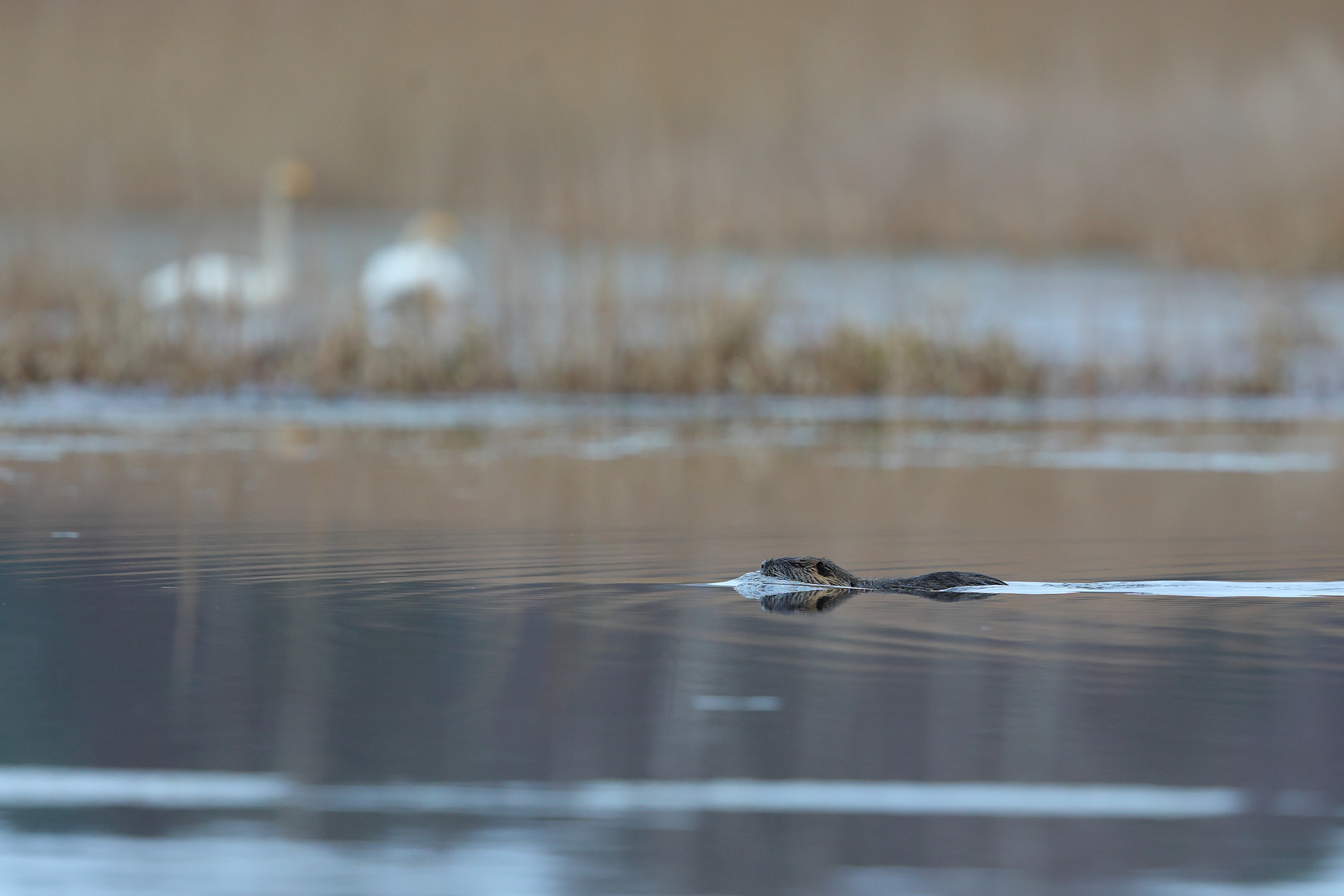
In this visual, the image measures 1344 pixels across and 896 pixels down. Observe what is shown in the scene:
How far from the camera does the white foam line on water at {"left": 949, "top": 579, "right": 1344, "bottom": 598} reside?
6.10 metres

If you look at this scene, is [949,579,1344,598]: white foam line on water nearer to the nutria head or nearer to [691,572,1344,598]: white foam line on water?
[691,572,1344,598]: white foam line on water

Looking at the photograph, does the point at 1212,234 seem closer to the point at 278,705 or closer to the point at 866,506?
the point at 866,506

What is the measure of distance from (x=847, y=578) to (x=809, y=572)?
0.16 m

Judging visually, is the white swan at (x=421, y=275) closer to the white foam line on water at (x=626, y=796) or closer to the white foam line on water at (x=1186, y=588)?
the white foam line on water at (x=1186, y=588)

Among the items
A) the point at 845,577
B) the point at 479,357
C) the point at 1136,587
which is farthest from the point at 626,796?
the point at 479,357

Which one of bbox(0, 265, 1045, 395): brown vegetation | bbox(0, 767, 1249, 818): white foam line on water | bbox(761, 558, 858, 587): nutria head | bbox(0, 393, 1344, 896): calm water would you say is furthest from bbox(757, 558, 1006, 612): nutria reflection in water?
bbox(0, 265, 1045, 395): brown vegetation

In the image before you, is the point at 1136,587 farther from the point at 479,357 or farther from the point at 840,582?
the point at 479,357

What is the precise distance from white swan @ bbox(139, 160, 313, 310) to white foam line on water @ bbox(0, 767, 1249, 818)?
11.6 metres

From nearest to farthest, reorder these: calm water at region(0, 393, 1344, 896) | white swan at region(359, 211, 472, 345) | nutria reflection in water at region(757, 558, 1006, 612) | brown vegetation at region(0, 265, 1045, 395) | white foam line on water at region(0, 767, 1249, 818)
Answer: calm water at region(0, 393, 1344, 896), white foam line on water at region(0, 767, 1249, 818), nutria reflection in water at region(757, 558, 1006, 612), brown vegetation at region(0, 265, 1045, 395), white swan at region(359, 211, 472, 345)

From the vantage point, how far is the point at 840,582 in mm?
6254

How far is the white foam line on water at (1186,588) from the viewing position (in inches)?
240

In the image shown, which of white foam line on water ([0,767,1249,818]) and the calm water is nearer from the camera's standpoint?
A: the calm water

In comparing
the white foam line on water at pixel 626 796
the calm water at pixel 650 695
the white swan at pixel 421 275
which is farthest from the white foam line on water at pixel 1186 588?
the white swan at pixel 421 275

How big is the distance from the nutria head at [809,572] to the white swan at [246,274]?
Answer: 955 cm
